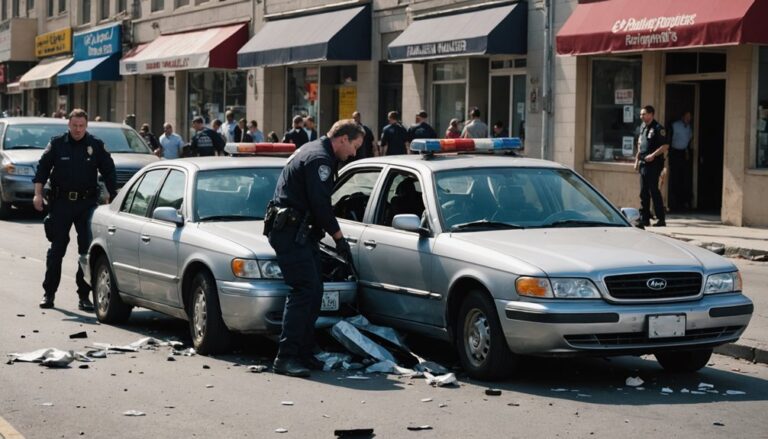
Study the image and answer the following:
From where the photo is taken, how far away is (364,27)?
96.5 feet

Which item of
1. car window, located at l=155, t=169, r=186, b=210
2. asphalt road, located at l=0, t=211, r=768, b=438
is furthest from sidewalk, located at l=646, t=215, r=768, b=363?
car window, located at l=155, t=169, r=186, b=210

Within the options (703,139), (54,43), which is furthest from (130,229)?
(54,43)

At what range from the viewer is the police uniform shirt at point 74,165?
12289mm

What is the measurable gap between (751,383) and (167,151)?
20.4 m

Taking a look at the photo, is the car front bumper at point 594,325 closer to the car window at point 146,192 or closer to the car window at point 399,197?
the car window at point 399,197

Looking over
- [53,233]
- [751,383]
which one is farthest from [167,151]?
[751,383]

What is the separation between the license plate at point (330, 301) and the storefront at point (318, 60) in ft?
65.3

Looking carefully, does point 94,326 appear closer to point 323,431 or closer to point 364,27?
point 323,431

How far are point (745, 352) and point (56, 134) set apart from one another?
1642cm

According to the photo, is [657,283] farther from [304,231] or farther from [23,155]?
[23,155]

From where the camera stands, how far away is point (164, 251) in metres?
10.3

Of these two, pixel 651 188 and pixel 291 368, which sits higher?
Result: pixel 651 188

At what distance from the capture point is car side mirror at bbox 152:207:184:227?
33.3 feet

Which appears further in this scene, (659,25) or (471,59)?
(471,59)
